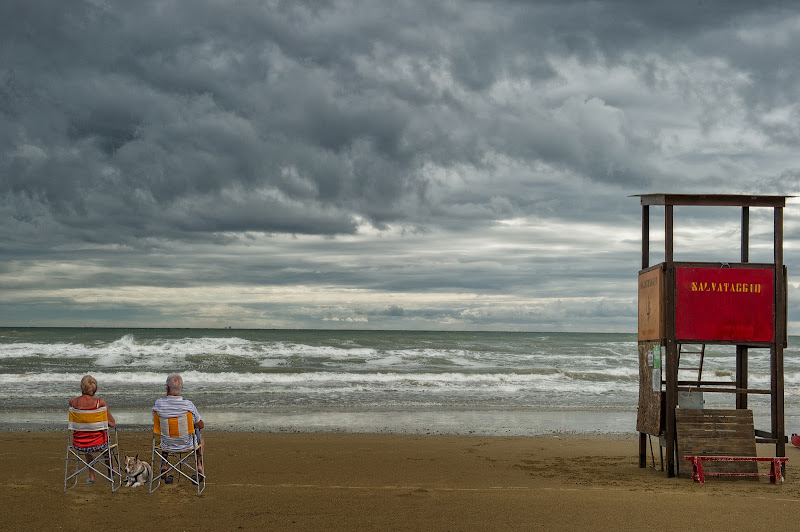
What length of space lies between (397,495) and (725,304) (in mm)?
4659

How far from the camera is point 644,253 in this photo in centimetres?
988

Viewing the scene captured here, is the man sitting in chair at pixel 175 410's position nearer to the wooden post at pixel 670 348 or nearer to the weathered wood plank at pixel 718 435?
the wooden post at pixel 670 348

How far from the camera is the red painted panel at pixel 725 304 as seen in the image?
8758 mm

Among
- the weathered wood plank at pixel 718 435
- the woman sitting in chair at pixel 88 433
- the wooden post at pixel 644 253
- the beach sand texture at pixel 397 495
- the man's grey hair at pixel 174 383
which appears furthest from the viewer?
the wooden post at pixel 644 253

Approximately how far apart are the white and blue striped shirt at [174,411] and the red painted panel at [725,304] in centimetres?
580

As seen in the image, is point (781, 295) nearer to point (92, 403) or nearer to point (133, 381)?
point (92, 403)

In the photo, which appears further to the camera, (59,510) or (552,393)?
(552,393)

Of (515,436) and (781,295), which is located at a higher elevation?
(781,295)

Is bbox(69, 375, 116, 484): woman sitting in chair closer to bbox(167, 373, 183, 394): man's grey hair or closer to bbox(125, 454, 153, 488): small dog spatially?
bbox(125, 454, 153, 488): small dog

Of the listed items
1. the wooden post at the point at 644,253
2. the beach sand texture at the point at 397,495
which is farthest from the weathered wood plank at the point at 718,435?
the wooden post at the point at 644,253

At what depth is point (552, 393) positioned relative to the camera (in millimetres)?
21172

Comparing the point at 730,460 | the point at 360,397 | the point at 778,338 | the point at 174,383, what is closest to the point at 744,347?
the point at 778,338

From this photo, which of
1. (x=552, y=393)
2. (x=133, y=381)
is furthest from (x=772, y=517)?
(x=133, y=381)

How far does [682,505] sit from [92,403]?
6.16m
